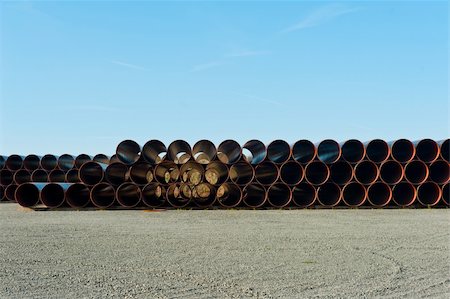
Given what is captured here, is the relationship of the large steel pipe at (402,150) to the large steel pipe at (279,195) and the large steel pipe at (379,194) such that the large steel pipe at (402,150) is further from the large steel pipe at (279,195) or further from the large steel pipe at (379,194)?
the large steel pipe at (279,195)

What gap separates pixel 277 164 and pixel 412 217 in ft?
10.8

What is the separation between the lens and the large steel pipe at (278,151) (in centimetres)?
1120

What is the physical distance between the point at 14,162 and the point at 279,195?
8.12 m

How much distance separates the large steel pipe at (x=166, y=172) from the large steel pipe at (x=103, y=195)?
3.96ft

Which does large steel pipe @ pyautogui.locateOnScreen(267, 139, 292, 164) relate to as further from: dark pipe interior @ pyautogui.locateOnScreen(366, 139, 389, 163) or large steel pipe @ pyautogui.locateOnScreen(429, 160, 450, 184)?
large steel pipe @ pyautogui.locateOnScreen(429, 160, 450, 184)

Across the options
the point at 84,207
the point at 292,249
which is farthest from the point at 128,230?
the point at 84,207

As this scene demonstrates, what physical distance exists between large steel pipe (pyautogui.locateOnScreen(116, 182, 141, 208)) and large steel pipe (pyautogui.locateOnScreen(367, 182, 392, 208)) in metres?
5.77

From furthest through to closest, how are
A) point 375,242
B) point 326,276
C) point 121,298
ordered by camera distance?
point 375,242
point 326,276
point 121,298

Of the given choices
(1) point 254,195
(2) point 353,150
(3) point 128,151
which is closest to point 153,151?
(3) point 128,151

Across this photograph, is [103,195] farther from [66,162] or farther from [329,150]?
[329,150]

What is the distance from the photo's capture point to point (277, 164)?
10.8 metres

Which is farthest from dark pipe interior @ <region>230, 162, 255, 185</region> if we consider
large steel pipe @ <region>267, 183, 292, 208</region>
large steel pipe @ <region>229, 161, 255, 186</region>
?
large steel pipe @ <region>267, 183, 292, 208</region>

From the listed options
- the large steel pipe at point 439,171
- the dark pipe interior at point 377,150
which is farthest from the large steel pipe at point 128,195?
the large steel pipe at point 439,171

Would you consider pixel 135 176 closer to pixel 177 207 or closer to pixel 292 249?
pixel 177 207
